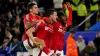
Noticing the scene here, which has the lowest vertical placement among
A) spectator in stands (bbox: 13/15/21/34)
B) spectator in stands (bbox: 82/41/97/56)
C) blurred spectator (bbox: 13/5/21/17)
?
spectator in stands (bbox: 82/41/97/56)

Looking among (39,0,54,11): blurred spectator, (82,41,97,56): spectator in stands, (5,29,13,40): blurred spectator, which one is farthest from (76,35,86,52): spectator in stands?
(39,0,54,11): blurred spectator

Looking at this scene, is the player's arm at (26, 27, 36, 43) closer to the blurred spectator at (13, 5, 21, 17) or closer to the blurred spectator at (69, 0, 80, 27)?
the blurred spectator at (69, 0, 80, 27)

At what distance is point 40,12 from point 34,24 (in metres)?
8.56

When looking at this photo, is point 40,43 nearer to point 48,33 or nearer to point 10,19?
point 48,33

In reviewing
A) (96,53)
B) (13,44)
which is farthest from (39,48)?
(13,44)

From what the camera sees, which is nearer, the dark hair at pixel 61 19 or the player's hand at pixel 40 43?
the player's hand at pixel 40 43

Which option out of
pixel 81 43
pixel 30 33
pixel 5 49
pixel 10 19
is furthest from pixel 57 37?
pixel 10 19

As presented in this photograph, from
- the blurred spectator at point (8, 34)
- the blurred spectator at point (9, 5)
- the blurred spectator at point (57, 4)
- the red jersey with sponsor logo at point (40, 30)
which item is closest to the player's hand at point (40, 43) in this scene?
the red jersey with sponsor logo at point (40, 30)

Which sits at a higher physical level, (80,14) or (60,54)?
(80,14)

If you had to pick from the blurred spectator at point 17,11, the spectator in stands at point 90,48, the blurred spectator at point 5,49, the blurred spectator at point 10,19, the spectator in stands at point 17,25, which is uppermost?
the blurred spectator at point 17,11

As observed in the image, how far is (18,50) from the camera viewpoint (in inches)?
669

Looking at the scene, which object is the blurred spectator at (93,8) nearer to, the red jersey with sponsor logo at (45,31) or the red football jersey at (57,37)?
the red football jersey at (57,37)

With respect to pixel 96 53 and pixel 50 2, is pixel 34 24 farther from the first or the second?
pixel 50 2

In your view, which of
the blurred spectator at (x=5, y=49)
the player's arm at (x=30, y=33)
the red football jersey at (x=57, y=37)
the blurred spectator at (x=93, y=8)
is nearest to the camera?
the player's arm at (x=30, y=33)
